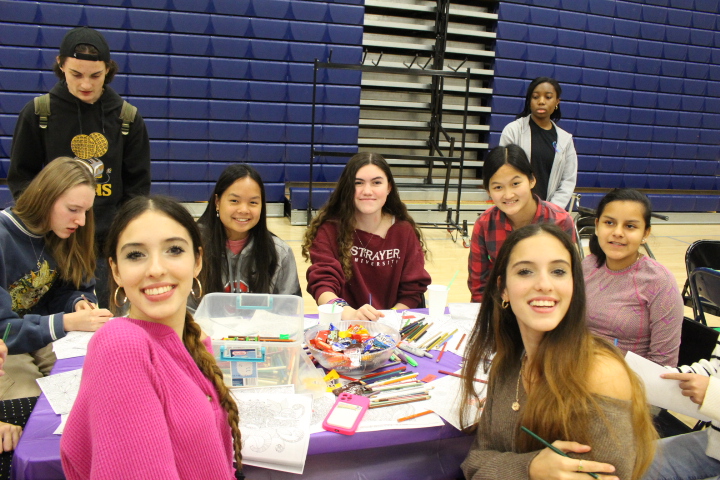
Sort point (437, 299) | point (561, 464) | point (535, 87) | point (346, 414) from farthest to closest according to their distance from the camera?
point (535, 87), point (437, 299), point (346, 414), point (561, 464)

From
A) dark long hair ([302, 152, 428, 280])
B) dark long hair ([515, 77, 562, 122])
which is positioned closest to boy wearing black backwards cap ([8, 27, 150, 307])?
dark long hair ([302, 152, 428, 280])

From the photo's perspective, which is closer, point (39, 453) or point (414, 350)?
point (39, 453)

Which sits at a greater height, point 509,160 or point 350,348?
point 509,160

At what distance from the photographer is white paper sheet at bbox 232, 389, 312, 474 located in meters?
1.29

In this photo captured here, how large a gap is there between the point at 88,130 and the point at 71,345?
1.46 m

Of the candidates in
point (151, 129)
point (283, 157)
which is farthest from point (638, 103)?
point (151, 129)

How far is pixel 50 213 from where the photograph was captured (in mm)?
2029

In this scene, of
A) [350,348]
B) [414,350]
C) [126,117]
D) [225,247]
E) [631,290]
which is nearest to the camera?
[350,348]

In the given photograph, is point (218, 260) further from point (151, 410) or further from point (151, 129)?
point (151, 129)

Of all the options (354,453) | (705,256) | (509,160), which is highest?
(509,160)

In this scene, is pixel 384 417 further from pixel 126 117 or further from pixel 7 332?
pixel 126 117

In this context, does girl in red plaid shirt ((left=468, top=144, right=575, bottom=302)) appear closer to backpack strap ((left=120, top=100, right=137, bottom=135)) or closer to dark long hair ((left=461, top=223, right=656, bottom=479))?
dark long hair ((left=461, top=223, right=656, bottom=479))

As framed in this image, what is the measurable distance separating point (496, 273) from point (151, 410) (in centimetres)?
94

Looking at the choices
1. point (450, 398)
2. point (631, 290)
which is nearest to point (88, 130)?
point (450, 398)
